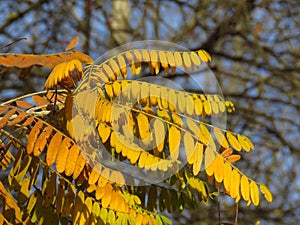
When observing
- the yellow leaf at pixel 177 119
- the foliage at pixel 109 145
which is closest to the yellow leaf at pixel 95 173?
the foliage at pixel 109 145

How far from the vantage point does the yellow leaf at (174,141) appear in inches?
48.1

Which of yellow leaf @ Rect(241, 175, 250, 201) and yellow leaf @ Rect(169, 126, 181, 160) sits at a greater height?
yellow leaf @ Rect(169, 126, 181, 160)

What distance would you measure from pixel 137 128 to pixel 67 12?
515cm

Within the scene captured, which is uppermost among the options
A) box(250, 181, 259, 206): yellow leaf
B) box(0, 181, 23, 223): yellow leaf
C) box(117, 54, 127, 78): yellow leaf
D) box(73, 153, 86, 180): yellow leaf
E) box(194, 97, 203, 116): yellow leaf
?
box(117, 54, 127, 78): yellow leaf

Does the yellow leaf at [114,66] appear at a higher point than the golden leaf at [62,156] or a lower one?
higher

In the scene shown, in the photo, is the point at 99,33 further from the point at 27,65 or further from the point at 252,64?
the point at 27,65

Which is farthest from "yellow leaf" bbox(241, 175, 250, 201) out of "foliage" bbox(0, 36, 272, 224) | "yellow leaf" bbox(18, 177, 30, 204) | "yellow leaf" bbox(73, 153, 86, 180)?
"yellow leaf" bbox(18, 177, 30, 204)

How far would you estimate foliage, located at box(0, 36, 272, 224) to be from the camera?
1.18 metres

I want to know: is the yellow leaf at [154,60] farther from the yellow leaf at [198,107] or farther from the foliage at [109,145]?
the yellow leaf at [198,107]

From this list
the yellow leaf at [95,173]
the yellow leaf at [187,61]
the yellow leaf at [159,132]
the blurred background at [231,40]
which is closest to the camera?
the yellow leaf at [95,173]

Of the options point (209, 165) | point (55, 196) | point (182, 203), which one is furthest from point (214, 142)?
point (55, 196)

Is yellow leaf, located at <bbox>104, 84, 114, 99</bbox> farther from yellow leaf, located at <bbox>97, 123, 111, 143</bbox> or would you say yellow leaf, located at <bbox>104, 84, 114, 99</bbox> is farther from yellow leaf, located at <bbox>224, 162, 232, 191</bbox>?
yellow leaf, located at <bbox>224, 162, 232, 191</bbox>

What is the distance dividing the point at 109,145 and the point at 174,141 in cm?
16

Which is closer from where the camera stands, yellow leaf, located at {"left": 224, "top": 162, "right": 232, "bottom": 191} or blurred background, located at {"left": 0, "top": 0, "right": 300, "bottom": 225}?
yellow leaf, located at {"left": 224, "top": 162, "right": 232, "bottom": 191}
